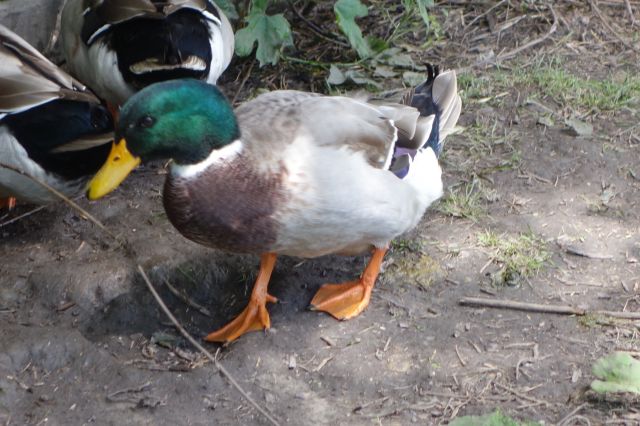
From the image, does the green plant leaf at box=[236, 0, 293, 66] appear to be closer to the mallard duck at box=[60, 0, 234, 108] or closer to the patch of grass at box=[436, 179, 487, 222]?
the mallard duck at box=[60, 0, 234, 108]

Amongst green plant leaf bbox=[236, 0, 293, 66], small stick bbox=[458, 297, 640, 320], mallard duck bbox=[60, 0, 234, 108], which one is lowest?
small stick bbox=[458, 297, 640, 320]

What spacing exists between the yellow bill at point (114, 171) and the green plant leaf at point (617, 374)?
71.0 inches

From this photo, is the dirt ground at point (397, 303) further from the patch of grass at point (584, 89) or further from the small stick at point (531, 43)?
the small stick at point (531, 43)

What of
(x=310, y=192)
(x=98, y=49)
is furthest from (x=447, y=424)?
(x=98, y=49)

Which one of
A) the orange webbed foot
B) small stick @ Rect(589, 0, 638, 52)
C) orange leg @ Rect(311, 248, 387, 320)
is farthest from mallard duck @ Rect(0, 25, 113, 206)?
small stick @ Rect(589, 0, 638, 52)

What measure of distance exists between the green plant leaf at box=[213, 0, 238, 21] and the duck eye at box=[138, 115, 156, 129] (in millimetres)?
2396

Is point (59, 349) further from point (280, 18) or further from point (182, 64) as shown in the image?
point (280, 18)

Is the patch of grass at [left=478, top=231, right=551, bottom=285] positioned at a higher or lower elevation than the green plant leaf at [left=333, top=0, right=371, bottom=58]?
lower

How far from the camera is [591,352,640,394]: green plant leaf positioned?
3.33 meters

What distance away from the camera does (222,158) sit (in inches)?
139

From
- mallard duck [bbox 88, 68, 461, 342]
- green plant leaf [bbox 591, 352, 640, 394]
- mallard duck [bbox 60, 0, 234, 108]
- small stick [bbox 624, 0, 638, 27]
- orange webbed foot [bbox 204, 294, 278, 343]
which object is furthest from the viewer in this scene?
small stick [bbox 624, 0, 638, 27]

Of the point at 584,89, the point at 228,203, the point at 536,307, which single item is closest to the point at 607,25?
the point at 584,89

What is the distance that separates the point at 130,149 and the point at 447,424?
4.88ft

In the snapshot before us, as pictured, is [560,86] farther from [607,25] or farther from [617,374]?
[617,374]
